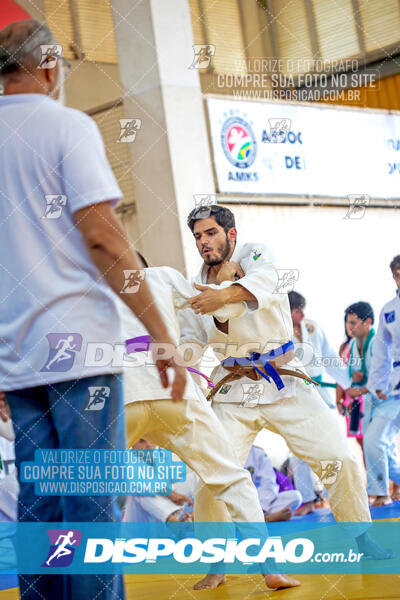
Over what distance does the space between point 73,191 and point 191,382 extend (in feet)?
3.75

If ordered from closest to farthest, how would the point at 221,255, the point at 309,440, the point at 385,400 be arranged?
1. the point at 309,440
2. the point at 221,255
3. the point at 385,400

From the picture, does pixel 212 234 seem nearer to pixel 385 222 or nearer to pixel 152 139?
pixel 152 139

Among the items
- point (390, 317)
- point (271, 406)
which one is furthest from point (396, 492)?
point (271, 406)

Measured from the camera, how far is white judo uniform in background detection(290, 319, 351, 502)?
462 cm

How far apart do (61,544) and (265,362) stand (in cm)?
115

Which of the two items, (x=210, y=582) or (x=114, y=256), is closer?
(x=114, y=256)

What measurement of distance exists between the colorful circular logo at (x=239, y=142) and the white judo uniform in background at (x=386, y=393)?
4.66ft

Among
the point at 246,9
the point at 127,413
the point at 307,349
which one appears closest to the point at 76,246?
the point at 127,413

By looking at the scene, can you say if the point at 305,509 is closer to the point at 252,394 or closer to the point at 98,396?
the point at 252,394

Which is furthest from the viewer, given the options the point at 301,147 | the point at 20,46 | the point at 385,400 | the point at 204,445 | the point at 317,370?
the point at 301,147

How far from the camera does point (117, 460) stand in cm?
148

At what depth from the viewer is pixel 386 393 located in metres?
4.56

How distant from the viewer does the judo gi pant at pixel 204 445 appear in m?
2.24

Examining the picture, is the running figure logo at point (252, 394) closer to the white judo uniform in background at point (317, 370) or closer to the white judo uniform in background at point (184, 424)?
the white judo uniform in background at point (184, 424)
